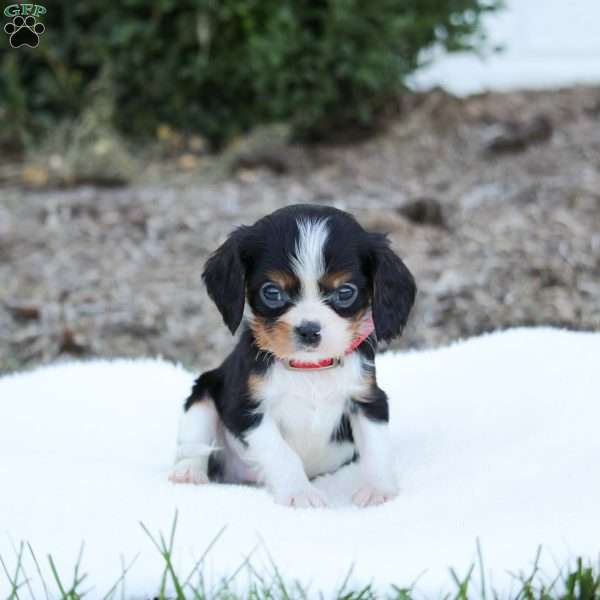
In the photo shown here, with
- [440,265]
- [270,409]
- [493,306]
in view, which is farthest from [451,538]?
[440,265]

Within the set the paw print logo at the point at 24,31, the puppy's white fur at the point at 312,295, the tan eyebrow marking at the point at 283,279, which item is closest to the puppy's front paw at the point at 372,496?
the puppy's white fur at the point at 312,295

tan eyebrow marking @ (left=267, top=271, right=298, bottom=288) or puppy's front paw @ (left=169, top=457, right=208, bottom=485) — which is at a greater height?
tan eyebrow marking @ (left=267, top=271, right=298, bottom=288)

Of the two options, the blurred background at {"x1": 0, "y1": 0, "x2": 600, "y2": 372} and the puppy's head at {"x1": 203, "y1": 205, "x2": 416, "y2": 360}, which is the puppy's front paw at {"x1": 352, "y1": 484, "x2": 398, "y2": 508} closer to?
the puppy's head at {"x1": 203, "y1": 205, "x2": 416, "y2": 360}

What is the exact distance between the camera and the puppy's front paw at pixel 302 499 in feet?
10.6

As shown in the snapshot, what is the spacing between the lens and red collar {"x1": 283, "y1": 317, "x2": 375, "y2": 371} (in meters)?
3.26

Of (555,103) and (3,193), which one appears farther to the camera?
(555,103)

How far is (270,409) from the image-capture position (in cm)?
335

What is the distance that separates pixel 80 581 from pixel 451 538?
40.8 inches

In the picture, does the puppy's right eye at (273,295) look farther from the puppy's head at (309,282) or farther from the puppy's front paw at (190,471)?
the puppy's front paw at (190,471)

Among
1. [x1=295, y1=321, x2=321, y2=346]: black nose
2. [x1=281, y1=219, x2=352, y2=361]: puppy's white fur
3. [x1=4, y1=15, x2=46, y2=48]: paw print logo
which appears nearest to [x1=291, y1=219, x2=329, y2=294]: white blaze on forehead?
[x1=281, y1=219, x2=352, y2=361]: puppy's white fur

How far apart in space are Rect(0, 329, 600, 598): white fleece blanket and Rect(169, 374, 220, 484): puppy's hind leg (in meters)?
0.13

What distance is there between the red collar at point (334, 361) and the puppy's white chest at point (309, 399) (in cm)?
2

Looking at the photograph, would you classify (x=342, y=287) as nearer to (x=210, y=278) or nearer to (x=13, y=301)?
(x=210, y=278)

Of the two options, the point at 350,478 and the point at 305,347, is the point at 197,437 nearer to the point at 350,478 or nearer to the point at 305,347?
the point at 350,478
